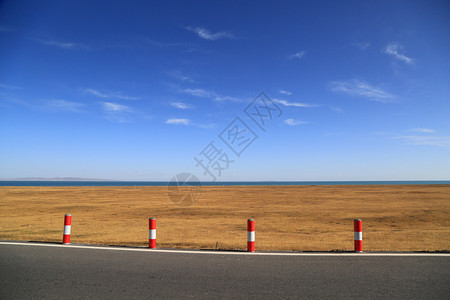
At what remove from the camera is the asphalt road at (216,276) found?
14.0ft

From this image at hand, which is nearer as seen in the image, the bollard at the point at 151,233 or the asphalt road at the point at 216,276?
the asphalt road at the point at 216,276

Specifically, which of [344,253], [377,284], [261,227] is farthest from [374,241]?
[377,284]

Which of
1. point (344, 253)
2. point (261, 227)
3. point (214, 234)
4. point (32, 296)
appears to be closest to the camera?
point (32, 296)

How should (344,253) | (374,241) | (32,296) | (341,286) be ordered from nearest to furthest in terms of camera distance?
(32,296)
(341,286)
(344,253)
(374,241)

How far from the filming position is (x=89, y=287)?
14.8 ft

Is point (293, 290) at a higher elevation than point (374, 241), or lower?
higher

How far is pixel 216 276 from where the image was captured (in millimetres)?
5000

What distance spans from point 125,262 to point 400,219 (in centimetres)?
1685

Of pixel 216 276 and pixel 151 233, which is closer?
pixel 216 276

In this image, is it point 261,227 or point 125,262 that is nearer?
point 125,262

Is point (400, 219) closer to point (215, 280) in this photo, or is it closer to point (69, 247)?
point (215, 280)

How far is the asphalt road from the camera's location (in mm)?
4262

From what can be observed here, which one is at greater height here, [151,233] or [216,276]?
[151,233]

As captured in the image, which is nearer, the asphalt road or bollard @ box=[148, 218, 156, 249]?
the asphalt road
